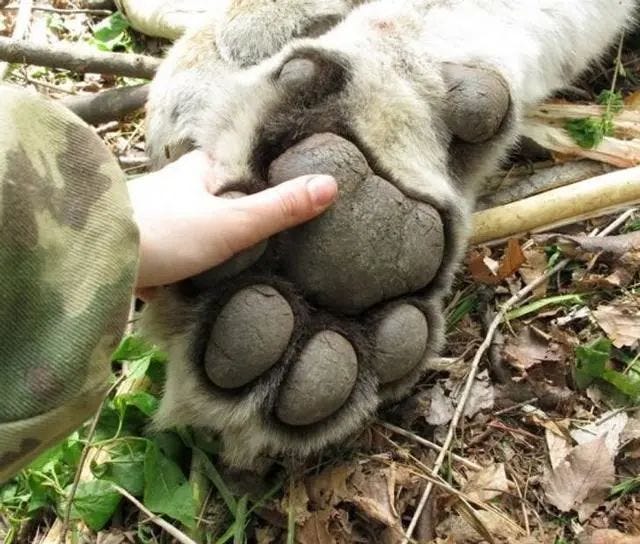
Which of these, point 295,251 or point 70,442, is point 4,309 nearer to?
point 295,251

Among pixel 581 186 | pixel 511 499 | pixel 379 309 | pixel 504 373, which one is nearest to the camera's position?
pixel 379 309

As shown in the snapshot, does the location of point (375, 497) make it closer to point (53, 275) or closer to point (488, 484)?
point (488, 484)

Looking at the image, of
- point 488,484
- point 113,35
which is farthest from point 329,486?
point 113,35

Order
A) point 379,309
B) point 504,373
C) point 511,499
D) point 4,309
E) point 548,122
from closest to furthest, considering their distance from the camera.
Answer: point 4,309 → point 379,309 → point 511,499 → point 504,373 → point 548,122

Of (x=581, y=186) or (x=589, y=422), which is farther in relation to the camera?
(x=581, y=186)

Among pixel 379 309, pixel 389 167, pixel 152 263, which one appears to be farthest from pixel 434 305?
pixel 152 263

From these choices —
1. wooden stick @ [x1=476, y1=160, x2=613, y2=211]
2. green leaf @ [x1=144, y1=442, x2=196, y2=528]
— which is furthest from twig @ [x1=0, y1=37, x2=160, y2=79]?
green leaf @ [x1=144, y1=442, x2=196, y2=528]

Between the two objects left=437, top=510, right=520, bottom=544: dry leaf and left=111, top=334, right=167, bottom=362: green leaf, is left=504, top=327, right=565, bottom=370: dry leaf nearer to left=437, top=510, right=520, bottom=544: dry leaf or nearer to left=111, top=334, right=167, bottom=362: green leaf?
left=437, top=510, right=520, bottom=544: dry leaf

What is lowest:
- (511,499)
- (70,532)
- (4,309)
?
(70,532)

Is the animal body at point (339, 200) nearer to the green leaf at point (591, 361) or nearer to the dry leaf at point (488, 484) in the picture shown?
the dry leaf at point (488, 484)
